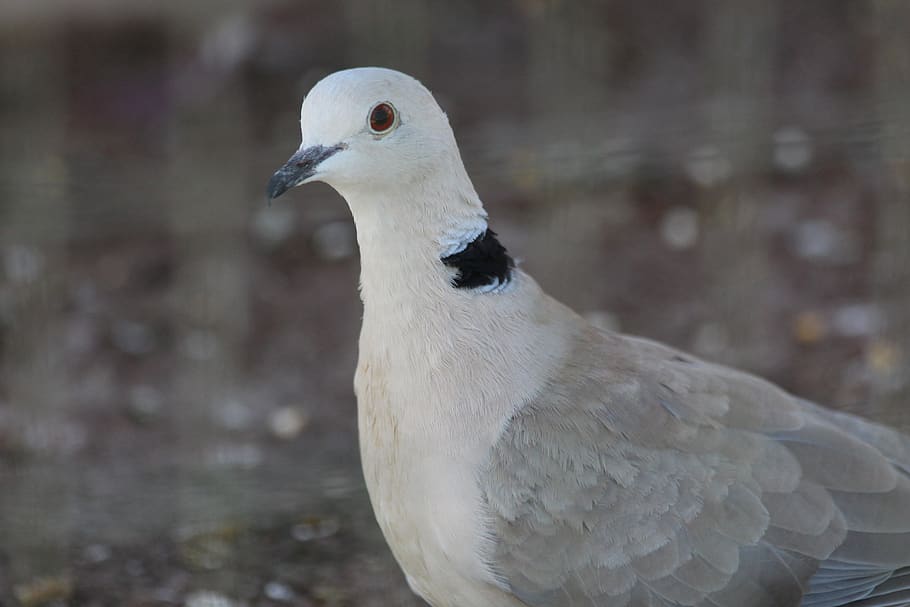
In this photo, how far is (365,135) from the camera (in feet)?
8.42

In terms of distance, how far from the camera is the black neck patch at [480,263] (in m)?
2.71

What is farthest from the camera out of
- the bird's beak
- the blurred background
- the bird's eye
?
the blurred background

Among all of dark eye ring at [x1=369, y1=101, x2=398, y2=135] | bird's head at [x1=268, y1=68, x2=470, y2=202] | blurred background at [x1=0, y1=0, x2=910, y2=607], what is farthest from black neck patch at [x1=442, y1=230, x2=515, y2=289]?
blurred background at [x1=0, y1=0, x2=910, y2=607]

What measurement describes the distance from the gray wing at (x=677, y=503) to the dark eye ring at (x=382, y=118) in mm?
634

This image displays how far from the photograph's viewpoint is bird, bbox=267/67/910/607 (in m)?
2.61

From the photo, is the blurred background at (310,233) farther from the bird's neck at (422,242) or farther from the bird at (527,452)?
the bird's neck at (422,242)

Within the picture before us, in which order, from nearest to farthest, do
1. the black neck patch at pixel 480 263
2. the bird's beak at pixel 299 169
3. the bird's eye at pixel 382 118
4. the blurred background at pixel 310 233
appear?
the bird's beak at pixel 299 169 → the bird's eye at pixel 382 118 → the black neck patch at pixel 480 263 → the blurred background at pixel 310 233

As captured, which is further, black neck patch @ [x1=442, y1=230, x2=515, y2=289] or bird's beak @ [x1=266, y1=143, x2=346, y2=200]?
black neck patch @ [x1=442, y1=230, x2=515, y2=289]

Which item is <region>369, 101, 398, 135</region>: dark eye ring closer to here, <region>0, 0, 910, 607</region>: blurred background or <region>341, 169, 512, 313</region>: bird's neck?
<region>341, 169, 512, 313</region>: bird's neck

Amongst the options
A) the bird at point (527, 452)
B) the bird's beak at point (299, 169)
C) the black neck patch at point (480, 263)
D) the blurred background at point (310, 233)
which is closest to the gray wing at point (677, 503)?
the bird at point (527, 452)

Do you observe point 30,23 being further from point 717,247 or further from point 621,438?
point 621,438

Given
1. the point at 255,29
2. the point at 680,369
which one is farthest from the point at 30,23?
the point at 680,369

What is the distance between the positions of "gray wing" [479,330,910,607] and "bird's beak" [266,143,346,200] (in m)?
0.66

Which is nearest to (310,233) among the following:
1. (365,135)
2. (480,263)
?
(480,263)
